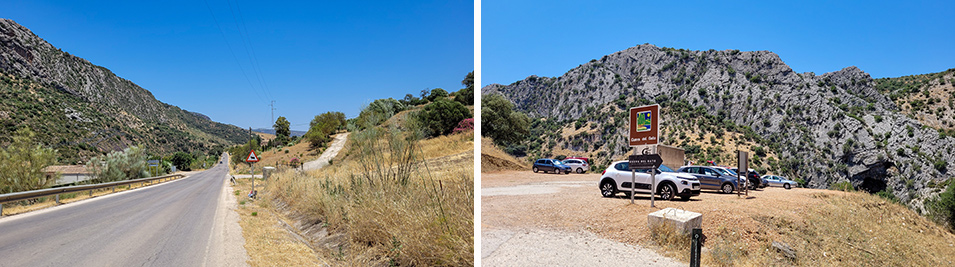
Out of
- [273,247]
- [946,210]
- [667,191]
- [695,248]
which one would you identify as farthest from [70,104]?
[946,210]

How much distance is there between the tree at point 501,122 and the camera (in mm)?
36938

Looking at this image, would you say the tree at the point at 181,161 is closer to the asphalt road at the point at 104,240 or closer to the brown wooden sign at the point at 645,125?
the asphalt road at the point at 104,240

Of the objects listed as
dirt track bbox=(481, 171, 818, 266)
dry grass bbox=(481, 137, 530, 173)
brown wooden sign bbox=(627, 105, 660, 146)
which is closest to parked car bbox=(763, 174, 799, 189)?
dry grass bbox=(481, 137, 530, 173)

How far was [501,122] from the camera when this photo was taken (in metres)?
37.8

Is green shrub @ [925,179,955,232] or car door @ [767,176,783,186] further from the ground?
car door @ [767,176,783,186]

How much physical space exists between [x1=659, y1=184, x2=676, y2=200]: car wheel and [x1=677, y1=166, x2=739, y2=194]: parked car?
5.77 metres

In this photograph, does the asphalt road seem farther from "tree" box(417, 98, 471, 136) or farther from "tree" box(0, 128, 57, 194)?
"tree" box(417, 98, 471, 136)

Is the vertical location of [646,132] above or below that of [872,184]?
above

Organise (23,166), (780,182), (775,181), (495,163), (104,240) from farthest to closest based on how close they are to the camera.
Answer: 1. (775,181)
2. (780,182)
3. (495,163)
4. (23,166)
5. (104,240)

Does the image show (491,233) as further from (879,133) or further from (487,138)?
(879,133)

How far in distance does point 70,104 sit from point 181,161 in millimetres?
15770

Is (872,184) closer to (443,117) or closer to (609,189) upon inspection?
(443,117)

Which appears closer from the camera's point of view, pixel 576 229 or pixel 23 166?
pixel 576 229

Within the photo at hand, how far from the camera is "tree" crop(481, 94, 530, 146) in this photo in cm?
3694
